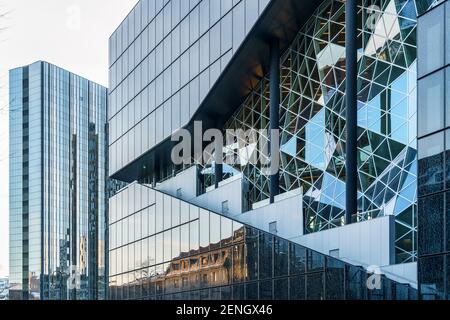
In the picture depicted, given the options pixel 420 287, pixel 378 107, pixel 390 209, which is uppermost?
pixel 378 107

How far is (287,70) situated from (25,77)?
131718 mm

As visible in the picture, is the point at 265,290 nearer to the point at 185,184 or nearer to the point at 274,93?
the point at 274,93

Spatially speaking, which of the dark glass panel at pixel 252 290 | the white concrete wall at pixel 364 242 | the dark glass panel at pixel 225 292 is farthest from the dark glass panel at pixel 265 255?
the dark glass panel at pixel 225 292

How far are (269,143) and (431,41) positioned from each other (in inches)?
729

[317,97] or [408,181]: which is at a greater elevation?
[317,97]

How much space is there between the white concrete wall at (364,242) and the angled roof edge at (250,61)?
10372mm

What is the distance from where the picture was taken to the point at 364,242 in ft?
86.5

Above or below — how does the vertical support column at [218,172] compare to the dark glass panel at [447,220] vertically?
above

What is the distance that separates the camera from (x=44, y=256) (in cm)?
15100

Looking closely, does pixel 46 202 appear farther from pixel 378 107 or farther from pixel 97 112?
pixel 378 107

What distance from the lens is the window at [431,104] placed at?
19.8 metres

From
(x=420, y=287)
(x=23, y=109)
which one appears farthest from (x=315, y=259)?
(x=23, y=109)

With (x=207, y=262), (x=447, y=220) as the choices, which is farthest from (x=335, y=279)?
(x=207, y=262)

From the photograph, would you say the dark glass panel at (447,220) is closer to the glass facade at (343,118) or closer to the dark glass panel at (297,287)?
the glass facade at (343,118)
